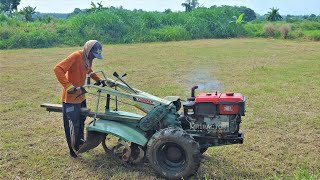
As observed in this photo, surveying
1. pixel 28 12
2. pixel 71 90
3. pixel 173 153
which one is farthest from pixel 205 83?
pixel 28 12

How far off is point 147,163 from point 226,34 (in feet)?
87.0

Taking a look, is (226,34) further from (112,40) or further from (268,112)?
(268,112)

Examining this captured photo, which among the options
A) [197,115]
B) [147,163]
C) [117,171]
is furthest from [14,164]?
[197,115]

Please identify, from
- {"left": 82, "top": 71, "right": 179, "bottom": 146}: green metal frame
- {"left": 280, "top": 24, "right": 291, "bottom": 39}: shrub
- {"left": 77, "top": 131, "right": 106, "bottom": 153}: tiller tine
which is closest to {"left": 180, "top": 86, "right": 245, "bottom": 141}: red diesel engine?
{"left": 82, "top": 71, "right": 179, "bottom": 146}: green metal frame

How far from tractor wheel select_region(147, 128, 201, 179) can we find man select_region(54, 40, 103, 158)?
46.1 inches

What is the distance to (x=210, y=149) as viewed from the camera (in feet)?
18.1

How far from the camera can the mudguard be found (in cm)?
455

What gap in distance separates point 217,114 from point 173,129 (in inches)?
22.3

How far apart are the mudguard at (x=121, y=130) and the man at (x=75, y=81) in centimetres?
36

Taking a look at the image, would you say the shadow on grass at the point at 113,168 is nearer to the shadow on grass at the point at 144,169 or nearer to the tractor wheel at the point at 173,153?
the shadow on grass at the point at 144,169

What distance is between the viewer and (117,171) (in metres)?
4.79

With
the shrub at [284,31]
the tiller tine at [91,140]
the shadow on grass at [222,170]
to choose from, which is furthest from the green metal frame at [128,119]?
the shrub at [284,31]

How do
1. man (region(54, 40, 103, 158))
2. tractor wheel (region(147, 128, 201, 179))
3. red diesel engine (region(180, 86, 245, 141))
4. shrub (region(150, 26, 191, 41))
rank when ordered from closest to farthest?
tractor wheel (region(147, 128, 201, 179))
red diesel engine (region(180, 86, 245, 141))
man (region(54, 40, 103, 158))
shrub (region(150, 26, 191, 41))

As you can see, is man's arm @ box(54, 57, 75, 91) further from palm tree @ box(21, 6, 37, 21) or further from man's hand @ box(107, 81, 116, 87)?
palm tree @ box(21, 6, 37, 21)
